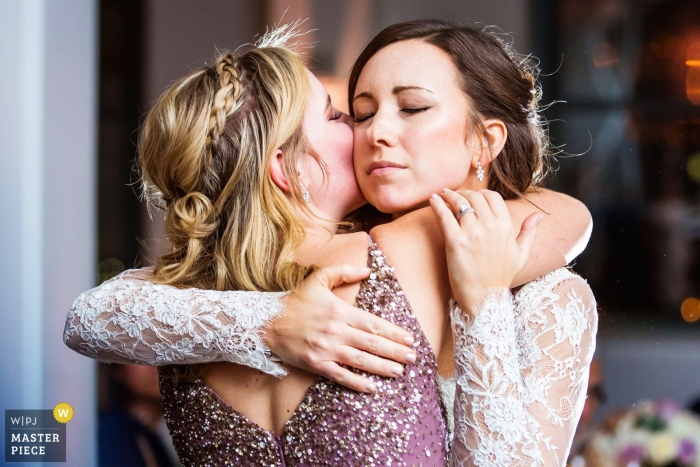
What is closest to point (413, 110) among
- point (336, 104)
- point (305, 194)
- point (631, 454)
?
point (305, 194)

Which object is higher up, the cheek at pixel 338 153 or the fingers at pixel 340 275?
the cheek at pixel 338 153

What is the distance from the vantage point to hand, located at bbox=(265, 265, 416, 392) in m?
1.28

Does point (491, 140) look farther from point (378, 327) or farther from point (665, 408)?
point (665, 408)

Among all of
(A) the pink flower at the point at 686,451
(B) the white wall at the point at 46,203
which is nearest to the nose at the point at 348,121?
(B) the white wall at the point at 46,203

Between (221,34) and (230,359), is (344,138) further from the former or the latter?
(221,34)

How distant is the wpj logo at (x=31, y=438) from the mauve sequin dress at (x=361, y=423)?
1.84 m

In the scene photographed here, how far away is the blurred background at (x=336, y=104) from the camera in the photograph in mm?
3125

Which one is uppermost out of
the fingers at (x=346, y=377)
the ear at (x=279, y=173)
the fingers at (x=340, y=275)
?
the ear at (x=279, y=173)

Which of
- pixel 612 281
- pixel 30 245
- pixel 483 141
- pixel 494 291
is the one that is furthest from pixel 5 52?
pixel 612 281

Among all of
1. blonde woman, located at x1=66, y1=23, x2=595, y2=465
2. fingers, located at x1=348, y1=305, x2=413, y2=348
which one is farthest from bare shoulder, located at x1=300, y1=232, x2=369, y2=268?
fingers, located at x1=348, y1=305, x2=413, y2=348

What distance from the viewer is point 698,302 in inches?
135

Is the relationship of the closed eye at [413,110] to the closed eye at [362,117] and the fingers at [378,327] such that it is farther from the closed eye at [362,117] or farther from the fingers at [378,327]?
the fingers at [378,327]

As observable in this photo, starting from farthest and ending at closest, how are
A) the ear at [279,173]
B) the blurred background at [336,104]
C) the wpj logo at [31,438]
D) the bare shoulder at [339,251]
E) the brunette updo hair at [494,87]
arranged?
1. the blurred background at [336,104]
2. the wpj logo at [31,438]
3. the brunette updo hair at [494,87]
4. the ear at [279,173]
5. the bare shoulder at [339,251]

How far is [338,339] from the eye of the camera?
4.21 ft
